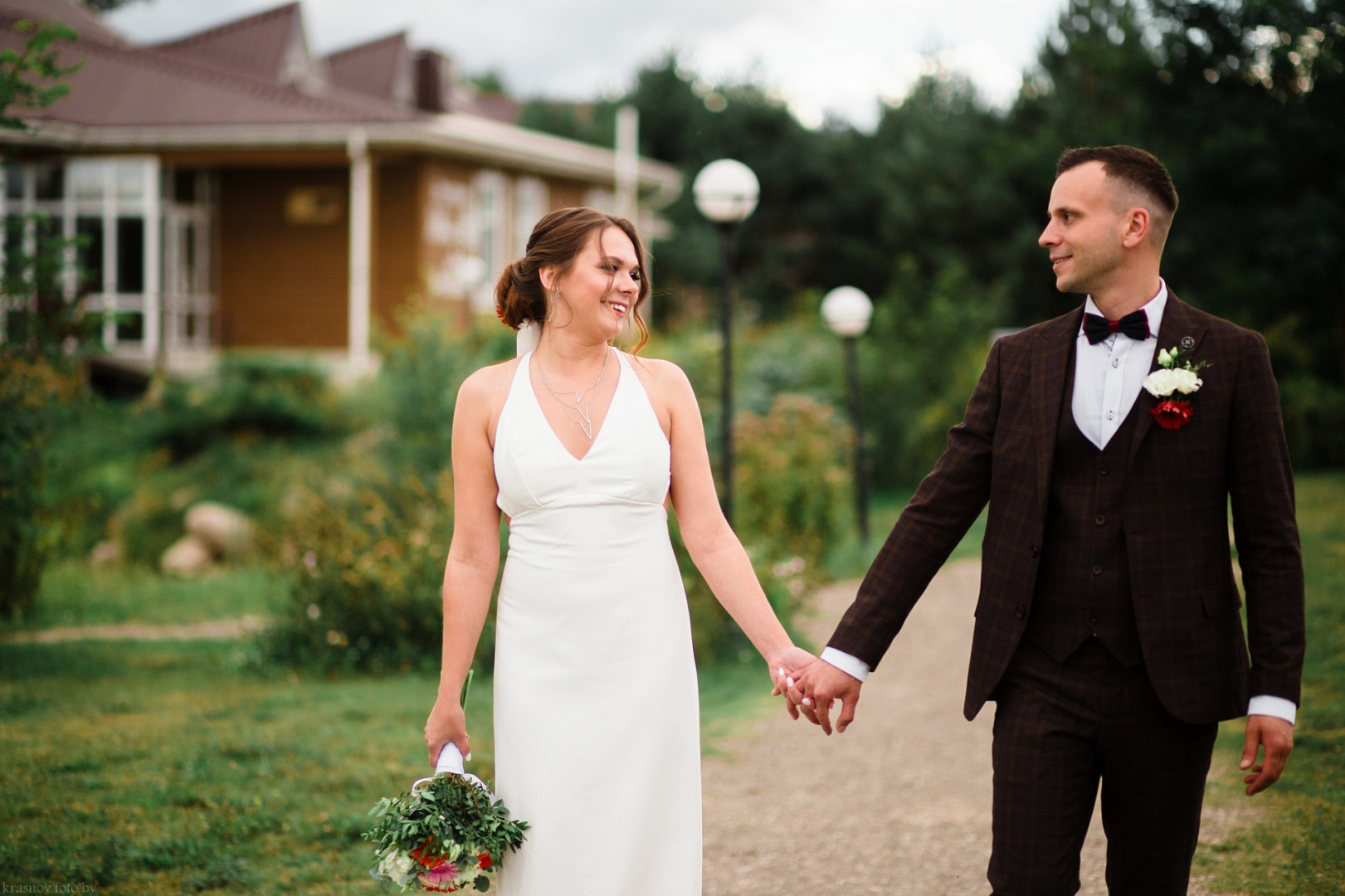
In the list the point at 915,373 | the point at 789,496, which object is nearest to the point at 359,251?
the point at 915,373

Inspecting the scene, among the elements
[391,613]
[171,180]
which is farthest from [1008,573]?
[171,180]

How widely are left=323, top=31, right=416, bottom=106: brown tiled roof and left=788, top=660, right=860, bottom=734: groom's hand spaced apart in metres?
24.8

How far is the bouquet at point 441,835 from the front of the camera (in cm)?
307

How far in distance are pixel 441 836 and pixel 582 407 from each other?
3.82 feet

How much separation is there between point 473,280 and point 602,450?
16133 millimetres

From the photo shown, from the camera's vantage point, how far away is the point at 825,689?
3504 mm

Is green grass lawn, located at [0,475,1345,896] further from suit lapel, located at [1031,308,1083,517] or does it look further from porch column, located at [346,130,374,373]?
porch column, located at [346,130,374,373]

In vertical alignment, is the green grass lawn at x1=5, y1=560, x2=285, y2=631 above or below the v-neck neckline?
below

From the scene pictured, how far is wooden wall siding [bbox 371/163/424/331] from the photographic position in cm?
2391

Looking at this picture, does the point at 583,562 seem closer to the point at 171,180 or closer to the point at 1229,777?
the point at 1229,777

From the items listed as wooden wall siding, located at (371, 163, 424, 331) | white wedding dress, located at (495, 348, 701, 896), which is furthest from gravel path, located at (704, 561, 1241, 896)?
wooden wall siding, located at (371, 163, 424, 331)

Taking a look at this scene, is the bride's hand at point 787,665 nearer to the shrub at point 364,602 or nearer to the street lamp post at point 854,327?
the shrub at point 364,602

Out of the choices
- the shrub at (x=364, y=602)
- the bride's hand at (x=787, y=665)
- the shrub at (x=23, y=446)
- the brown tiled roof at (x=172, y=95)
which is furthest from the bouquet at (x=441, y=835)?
the brown tiled roof at (x=172, y=95)

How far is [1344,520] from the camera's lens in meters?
13.1
